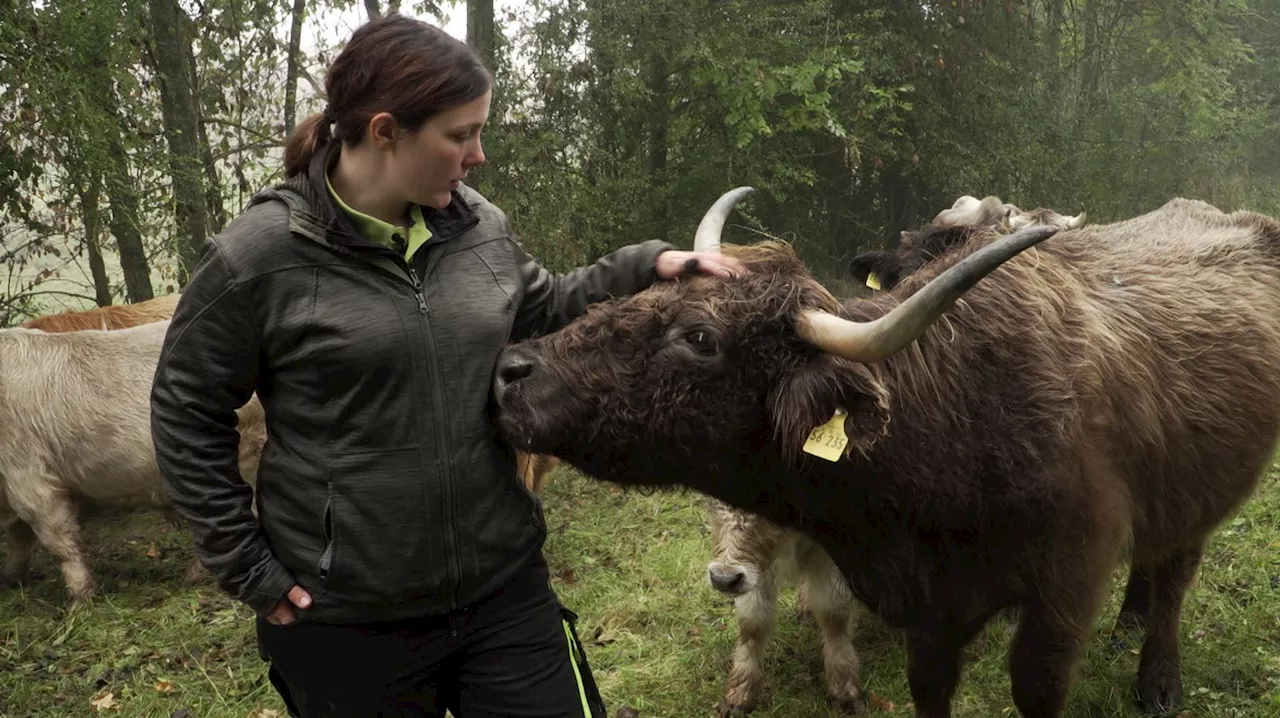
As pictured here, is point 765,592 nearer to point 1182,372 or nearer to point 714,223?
point 714,223

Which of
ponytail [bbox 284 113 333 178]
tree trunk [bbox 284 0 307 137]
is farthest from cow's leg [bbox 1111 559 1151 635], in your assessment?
tree trunk [bbox 284 0 307 137]

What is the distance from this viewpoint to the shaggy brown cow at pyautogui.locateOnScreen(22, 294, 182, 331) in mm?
6699

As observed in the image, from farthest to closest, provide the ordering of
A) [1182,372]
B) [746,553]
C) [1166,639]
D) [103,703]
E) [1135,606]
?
[1135,606] < [103,703] < [1166,639] < [746,553] < [1182,372]

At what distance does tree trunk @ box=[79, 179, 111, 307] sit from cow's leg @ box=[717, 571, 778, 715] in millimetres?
5101

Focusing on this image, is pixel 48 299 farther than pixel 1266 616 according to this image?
Yes

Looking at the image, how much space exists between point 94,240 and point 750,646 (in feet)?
21.9

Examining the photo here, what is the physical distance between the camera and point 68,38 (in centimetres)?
622

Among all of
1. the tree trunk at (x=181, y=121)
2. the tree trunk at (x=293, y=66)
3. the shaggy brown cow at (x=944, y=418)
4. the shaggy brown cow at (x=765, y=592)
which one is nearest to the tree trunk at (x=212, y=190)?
the tree trunk at (x=181, y=121)

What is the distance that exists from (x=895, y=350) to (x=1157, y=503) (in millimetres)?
1723

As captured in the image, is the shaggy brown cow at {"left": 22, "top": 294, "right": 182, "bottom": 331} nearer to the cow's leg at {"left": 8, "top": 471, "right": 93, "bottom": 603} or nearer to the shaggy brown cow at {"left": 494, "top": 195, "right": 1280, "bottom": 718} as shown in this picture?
the cow's leg at {"left": 8, "top": 471, "right": 93, "bottom": 603}

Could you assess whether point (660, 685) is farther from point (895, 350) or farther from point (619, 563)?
point (895, 350)

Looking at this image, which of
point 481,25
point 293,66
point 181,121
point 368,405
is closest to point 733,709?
point 368,405

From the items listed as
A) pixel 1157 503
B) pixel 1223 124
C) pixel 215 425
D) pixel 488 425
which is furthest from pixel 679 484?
pixel 1223 124

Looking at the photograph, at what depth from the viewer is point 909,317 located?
8.09 ft
